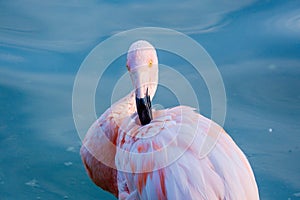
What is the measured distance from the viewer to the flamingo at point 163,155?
2.22 metres

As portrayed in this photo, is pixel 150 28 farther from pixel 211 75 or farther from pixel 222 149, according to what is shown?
pixel 222 149

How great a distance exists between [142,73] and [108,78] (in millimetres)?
1491

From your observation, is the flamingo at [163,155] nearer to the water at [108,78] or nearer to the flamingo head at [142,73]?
the flamingo head at [142,73]

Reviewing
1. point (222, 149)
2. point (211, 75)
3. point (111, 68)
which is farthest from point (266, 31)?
point (222, 149)

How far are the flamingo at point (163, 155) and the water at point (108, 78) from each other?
52cm

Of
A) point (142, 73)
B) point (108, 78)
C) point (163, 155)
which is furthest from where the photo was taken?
point (108, 78)

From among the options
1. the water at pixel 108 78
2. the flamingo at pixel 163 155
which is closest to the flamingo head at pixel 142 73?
the flamingo at pixel 163 155

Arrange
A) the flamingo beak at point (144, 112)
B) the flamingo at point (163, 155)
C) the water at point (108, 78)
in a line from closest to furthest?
the flamingo at point (163, 155) → the flamingo beak at point (144, 112) → the water at point (108, 78)

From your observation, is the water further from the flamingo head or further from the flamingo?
the flamingo head

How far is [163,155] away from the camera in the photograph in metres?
2.34

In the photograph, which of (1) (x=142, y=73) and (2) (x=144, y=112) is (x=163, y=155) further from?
(1) (x=142, y=73)

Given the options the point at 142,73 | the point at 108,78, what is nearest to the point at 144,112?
the point at 142,73

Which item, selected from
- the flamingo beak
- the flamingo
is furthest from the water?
the flamingo beak

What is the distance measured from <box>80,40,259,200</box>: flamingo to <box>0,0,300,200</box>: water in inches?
20.6
